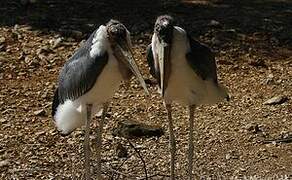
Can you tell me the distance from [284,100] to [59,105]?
2.61 m

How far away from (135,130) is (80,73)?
1531mm

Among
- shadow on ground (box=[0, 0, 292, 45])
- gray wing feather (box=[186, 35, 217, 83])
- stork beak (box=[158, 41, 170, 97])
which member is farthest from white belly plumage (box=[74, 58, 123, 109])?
shadow on ground (box=[0, 0, 292, 45])

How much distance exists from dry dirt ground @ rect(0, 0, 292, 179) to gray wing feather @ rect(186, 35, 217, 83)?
104 centimetres

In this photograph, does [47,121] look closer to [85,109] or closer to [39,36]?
[85,109]

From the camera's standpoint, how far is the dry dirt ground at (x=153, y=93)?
5779 mm

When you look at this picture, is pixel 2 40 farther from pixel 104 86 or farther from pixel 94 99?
pixel 104 86

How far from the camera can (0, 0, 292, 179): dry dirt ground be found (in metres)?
5.78

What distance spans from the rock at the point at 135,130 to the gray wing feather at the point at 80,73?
117cm

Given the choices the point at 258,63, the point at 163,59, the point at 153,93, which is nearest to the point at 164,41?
the point at 163,59

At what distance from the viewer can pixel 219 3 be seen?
32.6ft

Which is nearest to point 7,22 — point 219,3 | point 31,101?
point 31,101

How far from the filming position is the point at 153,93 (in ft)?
23.4

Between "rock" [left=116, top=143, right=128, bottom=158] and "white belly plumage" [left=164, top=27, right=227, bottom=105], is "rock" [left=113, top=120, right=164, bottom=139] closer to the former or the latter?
"rock" [left=116, top=143, right=128, bottom=158]

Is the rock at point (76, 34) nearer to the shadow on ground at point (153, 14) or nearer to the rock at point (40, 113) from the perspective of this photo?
the shadow on ground at point (153, 14)
